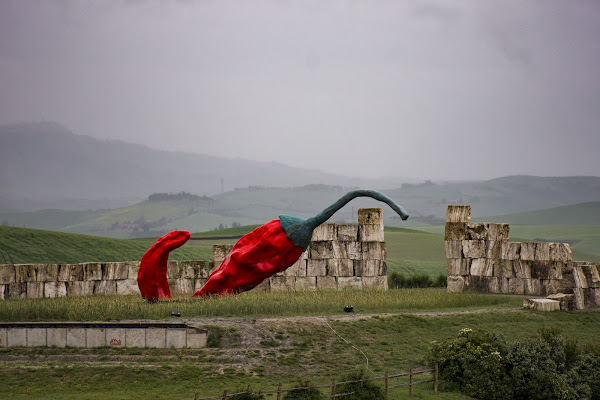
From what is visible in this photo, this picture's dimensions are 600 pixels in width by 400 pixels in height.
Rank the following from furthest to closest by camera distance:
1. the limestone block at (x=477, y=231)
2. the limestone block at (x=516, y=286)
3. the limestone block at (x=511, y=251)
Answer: the limestone block at (x=477, y=231) → the limestone block at (x=511, y=251) → the limestone block at (x=516, y=286)

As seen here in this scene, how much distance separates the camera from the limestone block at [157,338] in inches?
862

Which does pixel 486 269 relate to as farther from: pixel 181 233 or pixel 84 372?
pixel 84 372

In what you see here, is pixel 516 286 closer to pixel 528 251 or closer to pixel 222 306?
pixel 528 251

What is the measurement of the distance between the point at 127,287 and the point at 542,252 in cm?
2020

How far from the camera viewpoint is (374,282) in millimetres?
36344

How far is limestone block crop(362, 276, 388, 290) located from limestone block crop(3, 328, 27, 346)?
59.1 feet

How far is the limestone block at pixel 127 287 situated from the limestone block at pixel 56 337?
1348cm

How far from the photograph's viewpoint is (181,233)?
2834 centimetres

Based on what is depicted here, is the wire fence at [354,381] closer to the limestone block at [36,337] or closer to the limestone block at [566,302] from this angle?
the limestone block at [36,337]

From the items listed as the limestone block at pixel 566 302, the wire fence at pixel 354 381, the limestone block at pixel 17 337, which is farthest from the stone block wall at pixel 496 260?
the limestone block at pixel 17 337

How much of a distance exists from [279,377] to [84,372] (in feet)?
17.3

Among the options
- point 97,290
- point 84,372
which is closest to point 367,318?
point 84,372

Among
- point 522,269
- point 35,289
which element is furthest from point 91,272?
point 522,269

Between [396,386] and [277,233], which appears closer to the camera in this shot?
[396,386]
